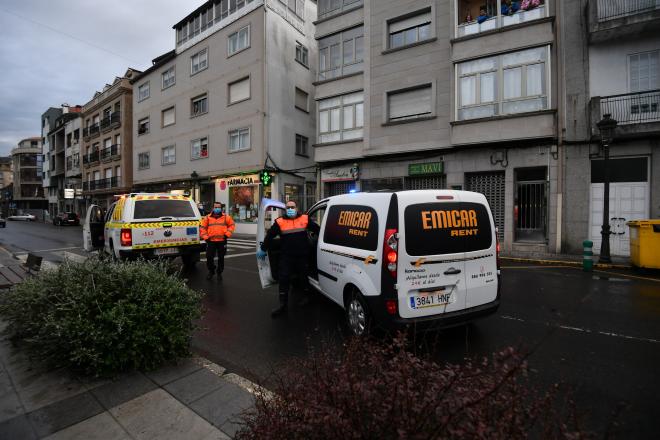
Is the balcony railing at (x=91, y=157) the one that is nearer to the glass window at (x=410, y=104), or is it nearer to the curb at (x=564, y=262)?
the glass window at (x=410, y=104)

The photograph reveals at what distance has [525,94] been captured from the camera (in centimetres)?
1289

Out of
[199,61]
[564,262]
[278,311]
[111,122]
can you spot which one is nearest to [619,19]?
[564,262]

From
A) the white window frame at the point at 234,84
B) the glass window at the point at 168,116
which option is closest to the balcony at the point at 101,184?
the glass window at the point at 168,116

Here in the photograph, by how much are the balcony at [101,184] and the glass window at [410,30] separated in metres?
30.4

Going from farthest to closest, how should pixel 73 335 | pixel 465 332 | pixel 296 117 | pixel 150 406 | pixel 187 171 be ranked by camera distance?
pixel 187 171 → pixel 296 117 → pixel 465 332 → pixel 73 335 → pixel 150 406

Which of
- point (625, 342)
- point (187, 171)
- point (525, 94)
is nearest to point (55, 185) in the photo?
point (187, 171)

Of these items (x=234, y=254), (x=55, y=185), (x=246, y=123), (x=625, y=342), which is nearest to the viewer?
(x=625, y=342)

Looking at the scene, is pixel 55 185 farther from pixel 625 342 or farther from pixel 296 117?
pixel 625 342

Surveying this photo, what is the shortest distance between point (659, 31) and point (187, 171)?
2571 centimetres

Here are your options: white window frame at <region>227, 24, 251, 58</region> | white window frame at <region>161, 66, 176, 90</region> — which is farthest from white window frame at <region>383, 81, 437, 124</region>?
white window frame at <region>161, 66, 176, 90</region>

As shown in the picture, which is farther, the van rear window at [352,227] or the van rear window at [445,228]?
the van rear window at [352,227]

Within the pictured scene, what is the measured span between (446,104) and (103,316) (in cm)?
1454

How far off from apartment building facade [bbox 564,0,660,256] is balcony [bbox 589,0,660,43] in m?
0.03

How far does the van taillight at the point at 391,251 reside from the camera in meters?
3.83
